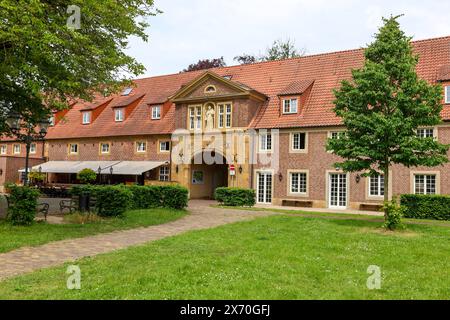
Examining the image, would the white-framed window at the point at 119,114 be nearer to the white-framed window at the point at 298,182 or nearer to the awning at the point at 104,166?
the awning at the point at 104,166

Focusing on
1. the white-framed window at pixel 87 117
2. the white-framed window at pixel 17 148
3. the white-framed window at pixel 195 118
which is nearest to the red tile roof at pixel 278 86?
the white-framed window at pixel 87 117

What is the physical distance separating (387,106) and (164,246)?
963 cm

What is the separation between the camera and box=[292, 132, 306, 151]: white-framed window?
2685 centimetres

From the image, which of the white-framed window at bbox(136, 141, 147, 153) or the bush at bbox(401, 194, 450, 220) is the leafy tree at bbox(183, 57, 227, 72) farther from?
the bush at bbox(401, 194, 450, 220)

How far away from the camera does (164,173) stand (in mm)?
32594

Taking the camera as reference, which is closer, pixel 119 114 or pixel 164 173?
pixel 164 173

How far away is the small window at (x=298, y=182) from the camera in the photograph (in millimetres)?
26750

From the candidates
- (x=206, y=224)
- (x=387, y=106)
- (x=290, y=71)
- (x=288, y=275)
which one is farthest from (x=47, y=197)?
(x=288, y=275)

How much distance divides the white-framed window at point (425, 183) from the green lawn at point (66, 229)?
14133 mm

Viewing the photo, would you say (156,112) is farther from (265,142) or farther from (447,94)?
(447,94)

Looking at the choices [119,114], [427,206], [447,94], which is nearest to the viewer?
[427,206]

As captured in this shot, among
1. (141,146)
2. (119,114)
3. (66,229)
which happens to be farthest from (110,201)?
(119,114)

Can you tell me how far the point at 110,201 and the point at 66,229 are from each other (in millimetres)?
3061
